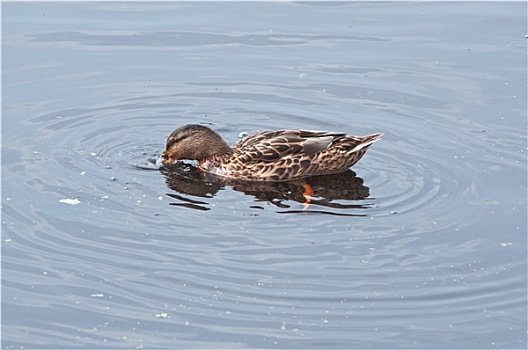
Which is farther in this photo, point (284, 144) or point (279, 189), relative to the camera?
point (284, 144)

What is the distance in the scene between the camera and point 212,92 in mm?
15406

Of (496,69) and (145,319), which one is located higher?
(496,69)

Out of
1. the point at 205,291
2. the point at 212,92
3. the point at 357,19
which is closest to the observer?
the point at 205,291

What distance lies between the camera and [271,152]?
13195 mm

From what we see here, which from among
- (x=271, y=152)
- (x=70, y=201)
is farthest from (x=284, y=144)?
(x=70, y=201)

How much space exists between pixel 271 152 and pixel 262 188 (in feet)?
1.68

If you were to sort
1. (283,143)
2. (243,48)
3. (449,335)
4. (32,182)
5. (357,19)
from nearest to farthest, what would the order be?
(449,335), (32,182), (283,143), (243,48), (357,19)

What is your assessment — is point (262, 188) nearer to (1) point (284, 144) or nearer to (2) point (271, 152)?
(2) point (271, 152)

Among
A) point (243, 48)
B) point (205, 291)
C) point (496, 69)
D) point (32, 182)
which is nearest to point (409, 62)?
point (496, 69)

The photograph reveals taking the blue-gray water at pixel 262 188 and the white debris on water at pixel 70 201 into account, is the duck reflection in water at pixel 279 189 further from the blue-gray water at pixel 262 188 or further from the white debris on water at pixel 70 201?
the white debris on water at pixel 70 201

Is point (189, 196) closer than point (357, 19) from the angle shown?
Yes

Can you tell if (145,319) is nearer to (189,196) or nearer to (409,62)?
(189,196)

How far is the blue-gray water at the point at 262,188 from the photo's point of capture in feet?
31.1

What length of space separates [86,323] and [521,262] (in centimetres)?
420
